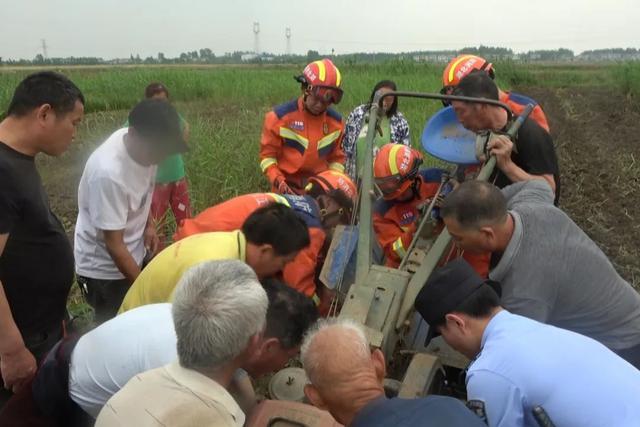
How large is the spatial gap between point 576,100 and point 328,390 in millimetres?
18857

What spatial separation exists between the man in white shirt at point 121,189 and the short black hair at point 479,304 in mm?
1671

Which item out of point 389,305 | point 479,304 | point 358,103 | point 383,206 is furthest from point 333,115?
Result: point 358,103

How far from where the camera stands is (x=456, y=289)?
7.22 ft

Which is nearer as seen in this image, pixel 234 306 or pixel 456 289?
pixel 234 306

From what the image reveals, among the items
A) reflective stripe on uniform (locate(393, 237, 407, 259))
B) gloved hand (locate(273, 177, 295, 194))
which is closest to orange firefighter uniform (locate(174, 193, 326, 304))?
reflective stripe on uniform (locate(393, 237, 407, 259))

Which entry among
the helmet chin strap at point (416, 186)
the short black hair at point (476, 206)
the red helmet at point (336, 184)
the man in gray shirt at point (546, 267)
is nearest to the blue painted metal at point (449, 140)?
the helmet chin strap at point (416, 186)

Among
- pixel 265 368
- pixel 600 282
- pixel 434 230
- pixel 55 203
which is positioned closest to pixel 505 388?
pixel 265 368

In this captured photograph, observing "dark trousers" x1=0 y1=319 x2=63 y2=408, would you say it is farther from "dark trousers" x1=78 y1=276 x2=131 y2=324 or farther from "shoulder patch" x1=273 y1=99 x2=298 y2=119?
"shoulder patch" x1=273 y1=99 x2=298 y2=119

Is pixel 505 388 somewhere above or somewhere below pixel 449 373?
above

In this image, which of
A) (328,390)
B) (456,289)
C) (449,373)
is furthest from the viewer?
(449,373)

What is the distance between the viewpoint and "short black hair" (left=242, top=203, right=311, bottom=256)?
8.55 ft

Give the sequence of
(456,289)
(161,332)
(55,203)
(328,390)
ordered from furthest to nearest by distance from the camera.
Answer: (55,203)
(456,289)
(161,332)
(328,390)

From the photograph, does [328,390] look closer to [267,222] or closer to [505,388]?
[505,388]

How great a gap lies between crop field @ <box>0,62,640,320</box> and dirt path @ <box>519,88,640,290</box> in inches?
0.7
